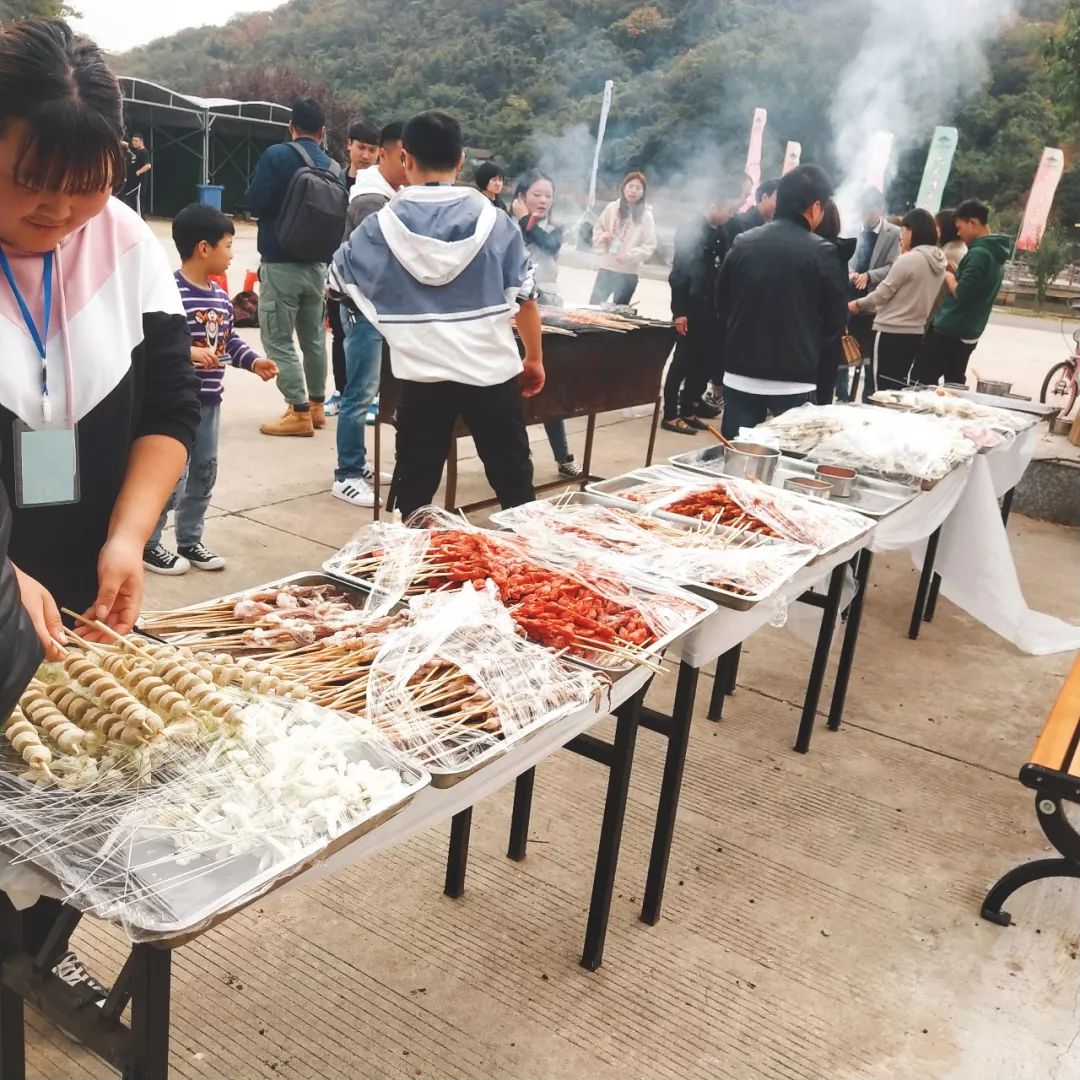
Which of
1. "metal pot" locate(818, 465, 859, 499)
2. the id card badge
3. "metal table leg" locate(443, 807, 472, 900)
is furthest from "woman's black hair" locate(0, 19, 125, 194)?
"metal pot" locate(818, 465, 859, 499)

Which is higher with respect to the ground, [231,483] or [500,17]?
[500,17]

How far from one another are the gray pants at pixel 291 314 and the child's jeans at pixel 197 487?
79.6 inches

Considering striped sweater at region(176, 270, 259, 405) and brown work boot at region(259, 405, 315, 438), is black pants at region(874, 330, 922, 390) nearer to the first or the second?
brown work boot at region(259, 405, 315, 438)

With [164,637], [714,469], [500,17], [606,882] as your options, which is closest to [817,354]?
[714,469]

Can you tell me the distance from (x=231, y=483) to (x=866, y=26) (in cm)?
2638

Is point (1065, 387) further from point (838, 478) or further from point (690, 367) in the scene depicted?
point (838, 478)

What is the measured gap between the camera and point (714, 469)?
3430 millimetres

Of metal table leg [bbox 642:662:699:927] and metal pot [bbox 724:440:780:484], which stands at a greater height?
metal pot [bbox 724:440:780:484]

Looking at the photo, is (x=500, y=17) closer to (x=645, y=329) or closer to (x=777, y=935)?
(x=645, y=329)

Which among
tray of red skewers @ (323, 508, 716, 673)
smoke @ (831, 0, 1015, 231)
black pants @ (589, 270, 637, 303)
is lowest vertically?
black pants @ (589, 270, 637, 303)

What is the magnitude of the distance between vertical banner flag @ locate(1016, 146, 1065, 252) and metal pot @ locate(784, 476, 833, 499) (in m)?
17.7

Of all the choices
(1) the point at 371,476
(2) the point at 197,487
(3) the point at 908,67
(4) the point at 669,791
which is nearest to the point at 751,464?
(4) the point at 669,791

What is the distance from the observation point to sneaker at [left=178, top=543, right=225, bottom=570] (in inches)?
177

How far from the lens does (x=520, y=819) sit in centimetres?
280
